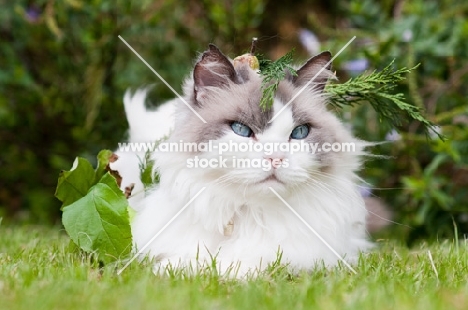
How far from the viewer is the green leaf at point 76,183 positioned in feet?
7.48

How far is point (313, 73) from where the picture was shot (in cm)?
208

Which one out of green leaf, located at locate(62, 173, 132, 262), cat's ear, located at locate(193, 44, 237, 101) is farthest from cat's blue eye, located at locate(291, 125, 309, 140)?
green leaf, located at locate(62, 173, 132, 262)

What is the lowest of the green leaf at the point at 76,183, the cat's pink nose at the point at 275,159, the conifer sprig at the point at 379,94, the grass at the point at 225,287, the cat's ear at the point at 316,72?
the grass at the point at 225,287

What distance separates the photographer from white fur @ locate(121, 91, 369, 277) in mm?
1880

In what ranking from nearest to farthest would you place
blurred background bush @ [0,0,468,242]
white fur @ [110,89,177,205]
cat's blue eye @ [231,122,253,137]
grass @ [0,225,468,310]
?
grass @ [0,225,468,310]
cat's blue eye @ [231,122,253,137]
white fur @ [110,89,177,205]
blurred background bush @ [0,0,468,242]

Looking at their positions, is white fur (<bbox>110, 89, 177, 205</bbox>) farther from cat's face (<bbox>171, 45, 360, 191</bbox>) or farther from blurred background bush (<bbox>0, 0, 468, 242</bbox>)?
blurred background bush (<bbox>0, 0, 468, 242</bbox>)

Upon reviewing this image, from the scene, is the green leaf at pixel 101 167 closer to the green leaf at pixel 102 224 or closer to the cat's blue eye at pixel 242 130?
the green leaf at pixel 102 224

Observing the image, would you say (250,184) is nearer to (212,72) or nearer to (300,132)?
(300,132)

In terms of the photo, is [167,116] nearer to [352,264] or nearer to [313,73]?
[313,73]

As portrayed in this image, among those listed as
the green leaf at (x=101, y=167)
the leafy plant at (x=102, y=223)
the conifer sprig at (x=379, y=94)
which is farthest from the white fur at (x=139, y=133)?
the conifer sprig at (x=379, y=94)

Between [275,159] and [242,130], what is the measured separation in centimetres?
17

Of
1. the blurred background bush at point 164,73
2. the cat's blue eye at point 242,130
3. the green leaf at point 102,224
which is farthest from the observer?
the blurred background bush at point 164,73

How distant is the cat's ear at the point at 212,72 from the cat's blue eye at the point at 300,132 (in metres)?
0.27

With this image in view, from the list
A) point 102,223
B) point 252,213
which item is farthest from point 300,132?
point 102,223
